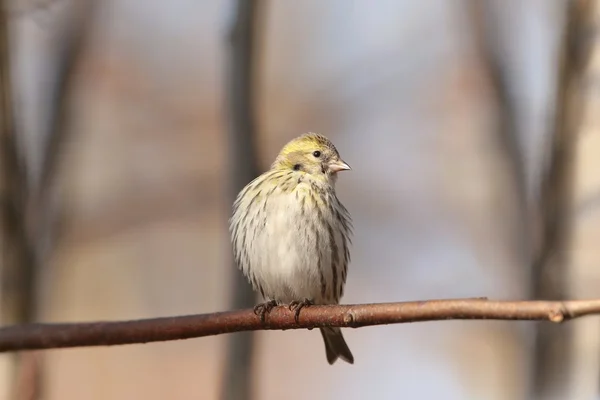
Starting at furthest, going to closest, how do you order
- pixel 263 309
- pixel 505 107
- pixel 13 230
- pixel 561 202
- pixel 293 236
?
pixel 505 107 → pixel 561 202 → pixel 293 236 → pixel 13 230 → pixel 263 309

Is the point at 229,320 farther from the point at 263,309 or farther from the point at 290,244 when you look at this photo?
the point at 290,244

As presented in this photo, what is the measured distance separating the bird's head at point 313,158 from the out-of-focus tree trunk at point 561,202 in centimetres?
114

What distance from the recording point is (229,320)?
89.6 inches

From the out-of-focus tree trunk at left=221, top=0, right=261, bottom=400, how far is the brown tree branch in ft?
5.50

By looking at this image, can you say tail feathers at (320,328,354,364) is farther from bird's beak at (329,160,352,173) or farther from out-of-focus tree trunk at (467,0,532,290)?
out-of-focus tree trunk at (467,0,532,290)

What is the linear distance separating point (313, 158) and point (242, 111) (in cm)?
57

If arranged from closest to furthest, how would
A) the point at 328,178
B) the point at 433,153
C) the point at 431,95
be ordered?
the point at 328,178
the point at 431,95
the point at 433,153

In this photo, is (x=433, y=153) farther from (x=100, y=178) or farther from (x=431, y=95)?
Answer: (x=100, y=178)

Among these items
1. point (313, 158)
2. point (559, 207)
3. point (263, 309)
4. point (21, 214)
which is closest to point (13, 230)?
point (21, 214)

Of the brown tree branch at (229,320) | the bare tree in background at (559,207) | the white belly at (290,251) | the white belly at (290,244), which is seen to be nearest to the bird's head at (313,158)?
the white belly at (290,244)

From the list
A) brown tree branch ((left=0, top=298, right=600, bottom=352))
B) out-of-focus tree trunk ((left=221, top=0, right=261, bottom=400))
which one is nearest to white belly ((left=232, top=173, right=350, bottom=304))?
out-of-focus tree trunk ((left=221, top=0, right=261, bottom=400))

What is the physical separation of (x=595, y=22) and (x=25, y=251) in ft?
10.2

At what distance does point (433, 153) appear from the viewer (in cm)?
996

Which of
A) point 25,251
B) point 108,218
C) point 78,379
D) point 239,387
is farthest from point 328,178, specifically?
point 78,379
